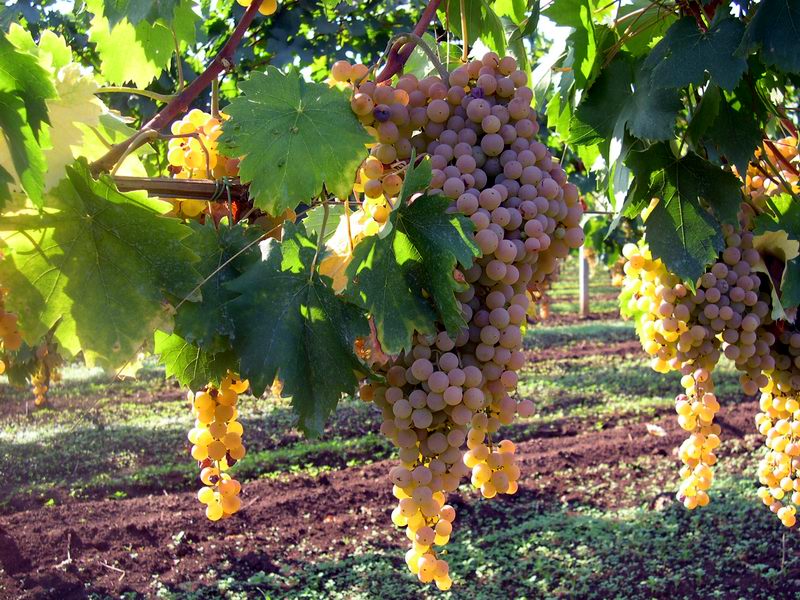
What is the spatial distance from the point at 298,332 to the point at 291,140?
22cm

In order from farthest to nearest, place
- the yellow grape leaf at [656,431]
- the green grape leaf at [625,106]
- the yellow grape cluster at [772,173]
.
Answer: the yellow grape leaf at [656,431] → the yellow grape cluster at [772,173] → the green grape leaf at [625,106]

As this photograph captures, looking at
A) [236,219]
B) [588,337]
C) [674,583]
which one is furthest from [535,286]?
[588,337]

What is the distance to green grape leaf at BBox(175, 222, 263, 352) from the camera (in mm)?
880

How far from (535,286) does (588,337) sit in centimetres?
1035

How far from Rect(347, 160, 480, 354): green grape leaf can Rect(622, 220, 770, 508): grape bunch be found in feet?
2.58

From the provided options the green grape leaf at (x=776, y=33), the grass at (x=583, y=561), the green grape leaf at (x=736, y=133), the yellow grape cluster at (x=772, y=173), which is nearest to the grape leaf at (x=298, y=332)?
the green grape leaf at (x=776, y=33)

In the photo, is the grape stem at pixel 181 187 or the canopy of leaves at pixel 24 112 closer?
the canopy of leaves at pixel 24 112

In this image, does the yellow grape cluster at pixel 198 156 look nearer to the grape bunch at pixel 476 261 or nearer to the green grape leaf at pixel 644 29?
the grape bunch at pixel 476 261

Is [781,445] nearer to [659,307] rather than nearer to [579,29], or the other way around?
[659,307]

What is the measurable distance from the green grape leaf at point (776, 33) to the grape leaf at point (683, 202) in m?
0.24

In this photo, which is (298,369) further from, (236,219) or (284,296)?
(236,219)

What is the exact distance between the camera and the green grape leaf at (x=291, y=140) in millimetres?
883

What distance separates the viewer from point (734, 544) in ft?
14.0

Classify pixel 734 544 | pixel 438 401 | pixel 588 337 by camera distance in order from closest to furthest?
pixel 438 401 → pixel 734 544 → pixel 588 337
